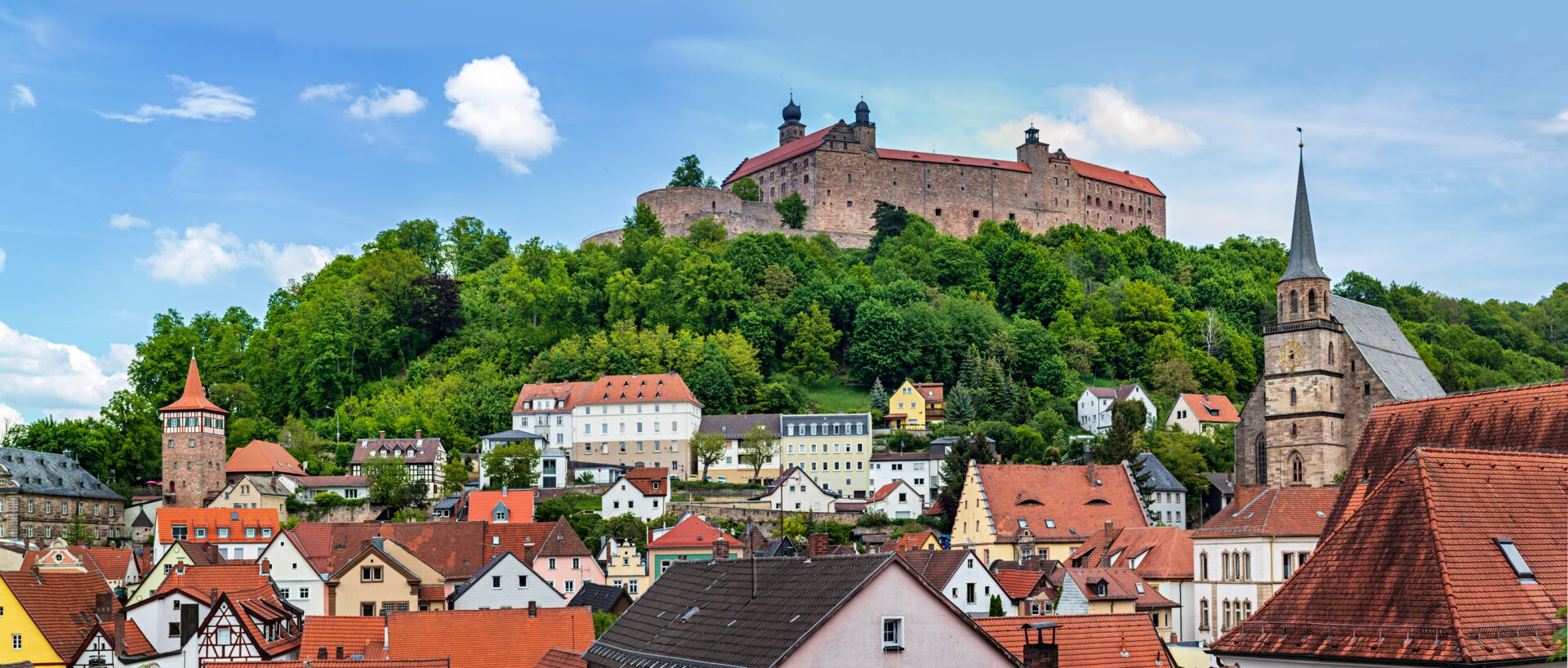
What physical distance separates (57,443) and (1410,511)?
91.6 metres

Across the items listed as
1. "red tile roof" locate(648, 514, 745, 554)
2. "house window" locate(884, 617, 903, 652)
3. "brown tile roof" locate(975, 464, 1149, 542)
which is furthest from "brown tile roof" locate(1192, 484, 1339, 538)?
"house window" locate(884, 617, 903, 652)

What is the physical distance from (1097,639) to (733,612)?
6.67 metres

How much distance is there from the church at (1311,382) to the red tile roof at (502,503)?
33857 millimetres

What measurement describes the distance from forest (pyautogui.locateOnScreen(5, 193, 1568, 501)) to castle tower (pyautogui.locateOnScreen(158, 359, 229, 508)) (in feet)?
22.0

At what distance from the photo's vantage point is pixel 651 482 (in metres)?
85.8

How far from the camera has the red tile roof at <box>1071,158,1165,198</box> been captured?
486 ft

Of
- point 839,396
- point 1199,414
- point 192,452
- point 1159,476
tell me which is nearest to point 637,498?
point 192,452

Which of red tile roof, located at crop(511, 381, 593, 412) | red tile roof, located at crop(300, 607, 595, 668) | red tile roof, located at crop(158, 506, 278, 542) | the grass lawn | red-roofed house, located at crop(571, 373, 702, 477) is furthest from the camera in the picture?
the grass lawn

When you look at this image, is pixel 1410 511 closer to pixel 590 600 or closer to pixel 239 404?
pixel 590 600

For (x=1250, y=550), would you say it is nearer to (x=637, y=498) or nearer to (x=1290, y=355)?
(x=1290, y=355)

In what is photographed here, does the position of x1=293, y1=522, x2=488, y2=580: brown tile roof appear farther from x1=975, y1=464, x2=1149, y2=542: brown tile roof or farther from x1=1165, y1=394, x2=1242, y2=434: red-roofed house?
x1=1165, y1=394, x2=1242, y2=434: red-roofed house

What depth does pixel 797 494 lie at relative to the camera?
8744 centimetres

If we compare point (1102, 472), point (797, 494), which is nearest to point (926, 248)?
point (797, 494)

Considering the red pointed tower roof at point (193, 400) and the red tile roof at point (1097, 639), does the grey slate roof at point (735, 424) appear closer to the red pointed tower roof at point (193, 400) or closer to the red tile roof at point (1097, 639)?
the red pointed tower roof at point (193, 400)
